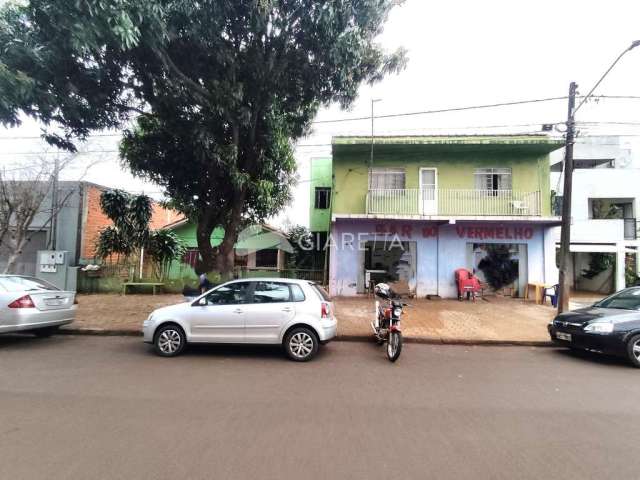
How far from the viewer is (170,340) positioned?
6.27m

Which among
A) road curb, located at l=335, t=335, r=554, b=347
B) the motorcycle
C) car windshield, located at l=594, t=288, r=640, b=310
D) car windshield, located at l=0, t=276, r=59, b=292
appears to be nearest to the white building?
car windshield, located at l=594, t=288, r=640, b=310

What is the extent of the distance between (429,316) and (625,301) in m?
4.30

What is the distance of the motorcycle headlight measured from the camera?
6258mm

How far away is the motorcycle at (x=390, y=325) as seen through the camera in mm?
6062

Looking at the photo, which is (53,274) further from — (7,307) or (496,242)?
(496,242)

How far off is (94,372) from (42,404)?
1.29 metres

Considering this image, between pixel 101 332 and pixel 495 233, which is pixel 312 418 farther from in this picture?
pixel 495 233

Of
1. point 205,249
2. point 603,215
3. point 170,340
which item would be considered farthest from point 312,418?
point 603,215

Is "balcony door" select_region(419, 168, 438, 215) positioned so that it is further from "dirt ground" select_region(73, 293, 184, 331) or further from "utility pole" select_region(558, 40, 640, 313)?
"dirt ground" select_region(73, 293, 184, 331)

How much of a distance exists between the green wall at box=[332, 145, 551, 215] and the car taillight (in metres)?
9.84

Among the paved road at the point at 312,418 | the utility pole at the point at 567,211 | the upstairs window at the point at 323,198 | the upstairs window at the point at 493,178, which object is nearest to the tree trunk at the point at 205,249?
the paved road at the point at 312,418

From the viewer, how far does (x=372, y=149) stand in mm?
12797

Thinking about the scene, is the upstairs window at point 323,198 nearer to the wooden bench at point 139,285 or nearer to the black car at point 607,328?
the wooden bench at point 139,285

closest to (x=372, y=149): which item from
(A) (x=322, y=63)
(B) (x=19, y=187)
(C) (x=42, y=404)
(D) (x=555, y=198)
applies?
(A) (x=322, y=63)
